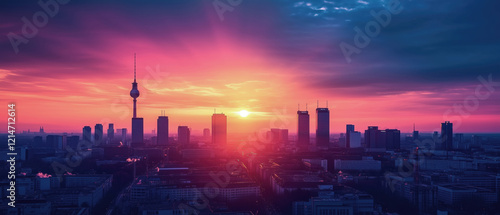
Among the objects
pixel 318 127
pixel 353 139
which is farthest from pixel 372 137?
pixel 318 127

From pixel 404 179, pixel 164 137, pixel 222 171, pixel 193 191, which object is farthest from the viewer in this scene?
pixel 164 137

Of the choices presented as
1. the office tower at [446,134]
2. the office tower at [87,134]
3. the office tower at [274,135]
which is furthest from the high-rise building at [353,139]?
the office tower at [87,134]

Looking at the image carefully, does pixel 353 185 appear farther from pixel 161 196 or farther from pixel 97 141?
pixel 97 141

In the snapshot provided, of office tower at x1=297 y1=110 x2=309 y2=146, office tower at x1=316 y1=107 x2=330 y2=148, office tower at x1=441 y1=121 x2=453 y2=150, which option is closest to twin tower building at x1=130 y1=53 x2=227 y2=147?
office tower at x1=297 y1=110 x2=309 y2=146

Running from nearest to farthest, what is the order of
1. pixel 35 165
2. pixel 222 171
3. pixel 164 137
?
pixel 222 171 < pixel 35 165 < pixel 164 137

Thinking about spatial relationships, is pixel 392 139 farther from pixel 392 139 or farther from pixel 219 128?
pixel 219 128

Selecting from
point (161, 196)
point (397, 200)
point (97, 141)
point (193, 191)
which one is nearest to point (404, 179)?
point (397, 200)

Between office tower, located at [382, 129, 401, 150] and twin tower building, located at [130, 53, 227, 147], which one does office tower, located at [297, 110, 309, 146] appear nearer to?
office tower, located at [382, 129, 401, 150]

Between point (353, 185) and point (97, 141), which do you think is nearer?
point (353, 185)
